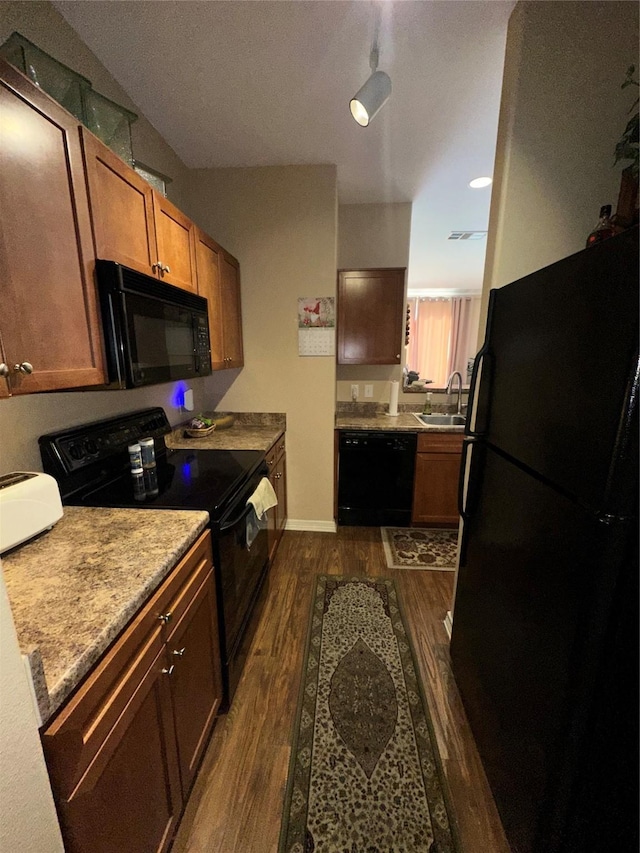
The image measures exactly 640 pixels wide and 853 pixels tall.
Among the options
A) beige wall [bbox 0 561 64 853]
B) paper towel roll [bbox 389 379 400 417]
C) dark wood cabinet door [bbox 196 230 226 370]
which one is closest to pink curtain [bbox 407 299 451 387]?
paper towel roll [bbox 389 379 400 417]

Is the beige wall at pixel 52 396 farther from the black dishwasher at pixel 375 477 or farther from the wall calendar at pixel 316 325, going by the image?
the black dishwasher at pixel 375 477

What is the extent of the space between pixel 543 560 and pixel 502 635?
402 millimetres

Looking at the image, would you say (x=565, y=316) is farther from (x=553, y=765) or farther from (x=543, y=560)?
(x=553, y=765)

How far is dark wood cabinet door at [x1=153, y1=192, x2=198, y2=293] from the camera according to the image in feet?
5.04

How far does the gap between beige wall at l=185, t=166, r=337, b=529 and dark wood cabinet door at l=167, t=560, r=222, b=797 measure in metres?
1.62

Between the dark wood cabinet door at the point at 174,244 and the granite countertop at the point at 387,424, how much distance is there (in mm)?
1532

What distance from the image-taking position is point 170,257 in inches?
64.4

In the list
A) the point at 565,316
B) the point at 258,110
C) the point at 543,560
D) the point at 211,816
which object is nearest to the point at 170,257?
the point at 258,110

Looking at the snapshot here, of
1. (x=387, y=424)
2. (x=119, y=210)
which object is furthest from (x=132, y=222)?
(x=387, y=424)

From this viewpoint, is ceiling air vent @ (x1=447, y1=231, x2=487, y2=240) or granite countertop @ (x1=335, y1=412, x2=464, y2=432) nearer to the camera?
granite countertop @ (x1=335, y1=412, x2=464, y2=432)

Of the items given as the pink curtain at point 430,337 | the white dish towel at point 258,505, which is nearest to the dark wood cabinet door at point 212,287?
the white dish towel at point 258,505

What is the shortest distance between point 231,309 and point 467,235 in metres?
3.12

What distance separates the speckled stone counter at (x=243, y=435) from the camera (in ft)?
7.04

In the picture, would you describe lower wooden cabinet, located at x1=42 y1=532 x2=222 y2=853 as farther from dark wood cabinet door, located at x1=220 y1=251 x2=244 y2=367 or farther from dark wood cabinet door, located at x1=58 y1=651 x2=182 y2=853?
dark wood cabinet door, located at x1=220 y1=251 x2=244 y2=367
